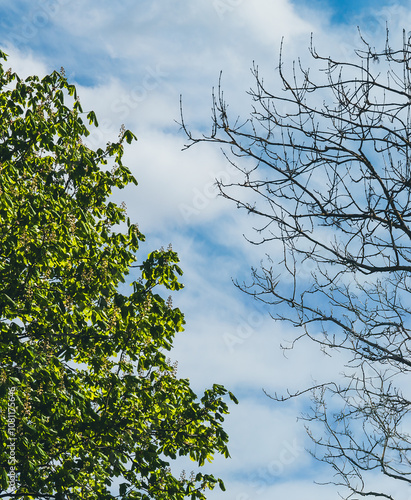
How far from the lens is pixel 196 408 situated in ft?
33.8

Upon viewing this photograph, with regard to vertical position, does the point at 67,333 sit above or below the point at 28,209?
below

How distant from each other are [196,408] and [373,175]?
219 inches

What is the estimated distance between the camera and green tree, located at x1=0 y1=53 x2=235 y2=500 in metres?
8.91

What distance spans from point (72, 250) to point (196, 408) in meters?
3.71

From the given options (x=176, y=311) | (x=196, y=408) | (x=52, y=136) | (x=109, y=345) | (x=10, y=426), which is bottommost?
(x=10, y=426)

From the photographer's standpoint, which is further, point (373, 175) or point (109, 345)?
point (109, 345)

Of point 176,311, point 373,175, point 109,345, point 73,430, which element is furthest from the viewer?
point 176,311

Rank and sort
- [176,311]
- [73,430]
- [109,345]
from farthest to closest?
[176,311] < [109,345] < [73,430]

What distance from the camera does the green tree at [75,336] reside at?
Result: 8906 millimetres

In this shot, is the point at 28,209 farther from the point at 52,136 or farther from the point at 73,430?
the point at 73,430

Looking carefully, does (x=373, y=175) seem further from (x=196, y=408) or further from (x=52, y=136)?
(x=52, y=136)

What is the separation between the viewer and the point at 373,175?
695cm

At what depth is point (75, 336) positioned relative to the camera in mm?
9656

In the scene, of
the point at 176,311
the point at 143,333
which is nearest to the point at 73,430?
the point at 143,333
